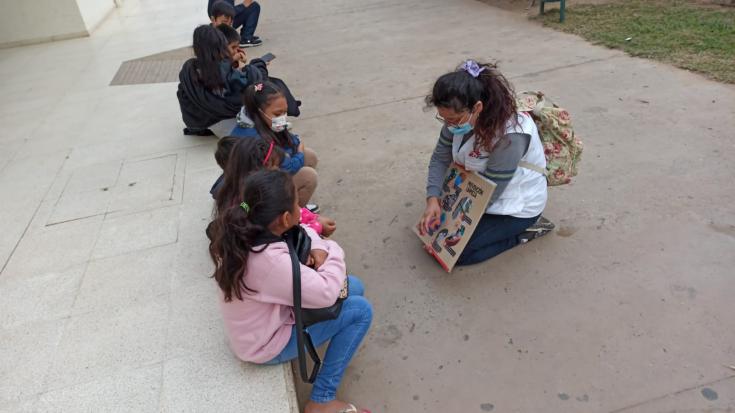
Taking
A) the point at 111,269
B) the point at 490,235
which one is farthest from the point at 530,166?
the point at 111,269

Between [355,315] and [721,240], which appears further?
[721,240]

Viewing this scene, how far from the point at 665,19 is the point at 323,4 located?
6322 mm

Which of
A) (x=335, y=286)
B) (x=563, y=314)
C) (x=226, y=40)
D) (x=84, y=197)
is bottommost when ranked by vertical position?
(x=563, y=314)

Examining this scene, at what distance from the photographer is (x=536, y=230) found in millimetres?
2609

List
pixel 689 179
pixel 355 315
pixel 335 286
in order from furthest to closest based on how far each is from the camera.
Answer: pixel 689 179 < pixel 355 315 < pixel 335 286

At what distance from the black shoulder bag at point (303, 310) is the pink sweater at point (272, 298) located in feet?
0.10

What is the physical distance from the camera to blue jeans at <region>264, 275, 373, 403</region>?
183 cm

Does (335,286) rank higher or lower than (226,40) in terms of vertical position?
lower

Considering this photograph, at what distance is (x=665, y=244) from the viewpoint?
2484mm

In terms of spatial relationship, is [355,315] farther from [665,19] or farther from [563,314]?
[665,19]

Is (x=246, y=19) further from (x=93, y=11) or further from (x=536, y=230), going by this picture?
(x=536, y=230)

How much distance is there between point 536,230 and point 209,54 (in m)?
2.56

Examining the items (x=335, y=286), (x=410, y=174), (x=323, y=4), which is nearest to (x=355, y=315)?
(x=335, y=286)

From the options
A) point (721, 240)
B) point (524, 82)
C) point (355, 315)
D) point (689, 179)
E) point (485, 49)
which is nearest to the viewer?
point (355, 315)
